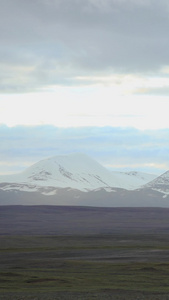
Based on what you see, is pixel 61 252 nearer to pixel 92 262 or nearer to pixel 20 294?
pixel 92 262

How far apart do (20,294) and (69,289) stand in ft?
16.3

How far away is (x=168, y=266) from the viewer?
67188mm

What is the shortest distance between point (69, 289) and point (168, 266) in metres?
21.8

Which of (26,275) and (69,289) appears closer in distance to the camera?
(69,289)

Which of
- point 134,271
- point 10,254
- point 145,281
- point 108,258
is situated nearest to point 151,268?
point 134,271

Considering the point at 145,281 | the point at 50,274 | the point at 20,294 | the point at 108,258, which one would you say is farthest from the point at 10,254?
the point at 20,294

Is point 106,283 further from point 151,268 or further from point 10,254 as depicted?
point 10,254

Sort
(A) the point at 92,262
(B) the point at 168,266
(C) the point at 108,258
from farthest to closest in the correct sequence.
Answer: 1. (C) the point at 108,258
2. (A) the point at 92,262
3. (B) the point at 168,266

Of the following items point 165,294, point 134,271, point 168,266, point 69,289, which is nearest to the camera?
point 165,294

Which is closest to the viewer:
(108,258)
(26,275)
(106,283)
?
(106,283)

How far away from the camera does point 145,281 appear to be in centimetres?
5447

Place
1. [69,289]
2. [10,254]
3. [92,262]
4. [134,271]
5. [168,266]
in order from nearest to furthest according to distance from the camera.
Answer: [69,289] < [134,271] < [168,266] < [92,262] < [10,254]

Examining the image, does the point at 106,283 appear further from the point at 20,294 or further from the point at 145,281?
the point at 20,294

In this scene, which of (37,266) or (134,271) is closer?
(134,271)
